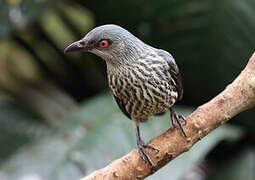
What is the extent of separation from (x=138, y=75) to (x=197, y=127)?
→ 1.26ft

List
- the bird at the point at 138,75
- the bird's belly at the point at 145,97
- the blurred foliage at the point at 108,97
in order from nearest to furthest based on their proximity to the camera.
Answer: the bird at the point at 138,75 < the bird's belly at the point at 145,97 < the blurred foliage at the point at 108,97

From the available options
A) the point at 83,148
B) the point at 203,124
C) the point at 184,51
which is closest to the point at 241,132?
the point at 184,51

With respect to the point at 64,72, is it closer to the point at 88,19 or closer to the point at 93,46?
the point at 88,19

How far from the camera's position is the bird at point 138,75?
236 centimetres

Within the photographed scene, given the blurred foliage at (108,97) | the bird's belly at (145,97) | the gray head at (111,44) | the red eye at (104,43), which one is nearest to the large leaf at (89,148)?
the blurred foliage at (108,97)

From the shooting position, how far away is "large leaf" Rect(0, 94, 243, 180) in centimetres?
354

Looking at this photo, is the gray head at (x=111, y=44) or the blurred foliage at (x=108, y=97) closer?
the gray head at (x=111, y=44)

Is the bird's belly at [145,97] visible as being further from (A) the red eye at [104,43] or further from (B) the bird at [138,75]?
(A) the red eye at [104,43]

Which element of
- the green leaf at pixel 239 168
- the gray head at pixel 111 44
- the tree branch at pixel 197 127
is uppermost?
the gray head at pixel 111 44

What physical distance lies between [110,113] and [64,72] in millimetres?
1144

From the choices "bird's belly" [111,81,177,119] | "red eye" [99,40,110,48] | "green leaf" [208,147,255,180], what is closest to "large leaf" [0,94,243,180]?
"green leaf" [208,147,255,180]

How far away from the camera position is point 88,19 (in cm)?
508

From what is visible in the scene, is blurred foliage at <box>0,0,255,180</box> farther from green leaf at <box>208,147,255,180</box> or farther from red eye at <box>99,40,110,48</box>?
red eye at <box>99,40,110,48</box>

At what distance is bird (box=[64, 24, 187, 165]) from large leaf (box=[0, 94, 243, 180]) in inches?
37.2
